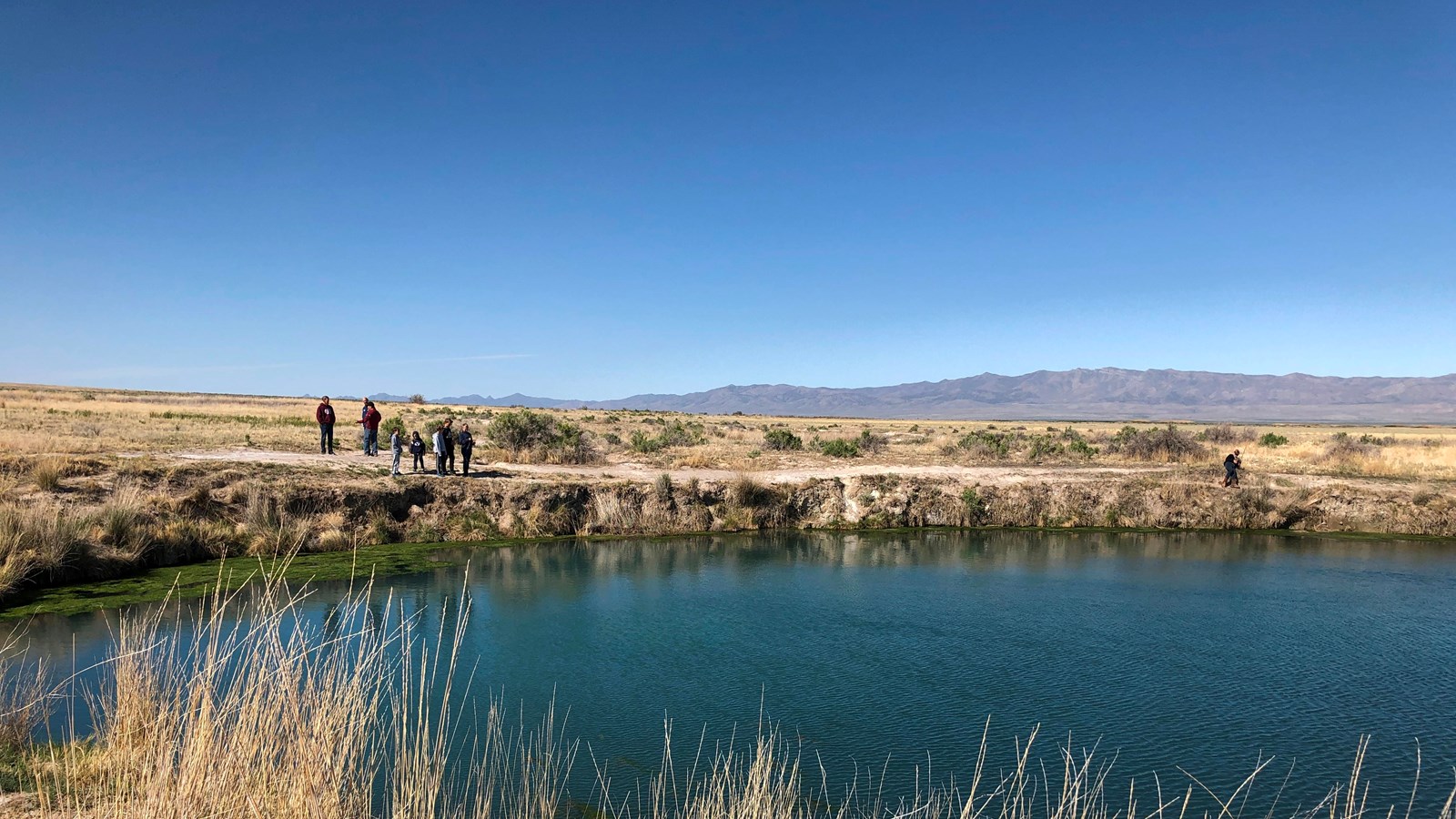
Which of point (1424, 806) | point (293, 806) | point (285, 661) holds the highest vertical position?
point (285, 661)

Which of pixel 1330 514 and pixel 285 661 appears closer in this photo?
pixel 285 661

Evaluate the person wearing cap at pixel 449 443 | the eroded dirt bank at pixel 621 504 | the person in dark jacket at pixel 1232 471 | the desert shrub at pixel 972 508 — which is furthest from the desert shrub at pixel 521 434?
the person in dark jacket at pixel 1232 471

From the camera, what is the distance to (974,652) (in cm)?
1326

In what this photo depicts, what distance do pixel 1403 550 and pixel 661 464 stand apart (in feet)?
72.3

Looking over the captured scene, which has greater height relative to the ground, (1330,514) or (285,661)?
(285,661)

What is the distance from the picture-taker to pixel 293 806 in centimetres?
449

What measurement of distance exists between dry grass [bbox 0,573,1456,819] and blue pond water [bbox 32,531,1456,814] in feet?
1.53

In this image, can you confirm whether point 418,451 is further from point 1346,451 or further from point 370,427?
point 1346,451

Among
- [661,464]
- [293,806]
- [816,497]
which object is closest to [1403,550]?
[816,497]

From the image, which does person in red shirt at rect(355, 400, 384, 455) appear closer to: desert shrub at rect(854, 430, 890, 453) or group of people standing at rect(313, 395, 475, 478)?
group of people standing at rect(313, 395, 475, 478)

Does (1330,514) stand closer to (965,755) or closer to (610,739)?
(965,755)

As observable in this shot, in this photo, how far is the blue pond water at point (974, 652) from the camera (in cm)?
966

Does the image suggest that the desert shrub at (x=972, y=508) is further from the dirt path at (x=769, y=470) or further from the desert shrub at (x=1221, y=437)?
the desert shrub at (x=1221, y=437)

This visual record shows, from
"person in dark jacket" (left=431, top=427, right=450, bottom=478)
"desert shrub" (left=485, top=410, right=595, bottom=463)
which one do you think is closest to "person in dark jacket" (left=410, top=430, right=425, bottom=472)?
"person in dark jacket" (left=431, top=427, right=450, bottom=478)
